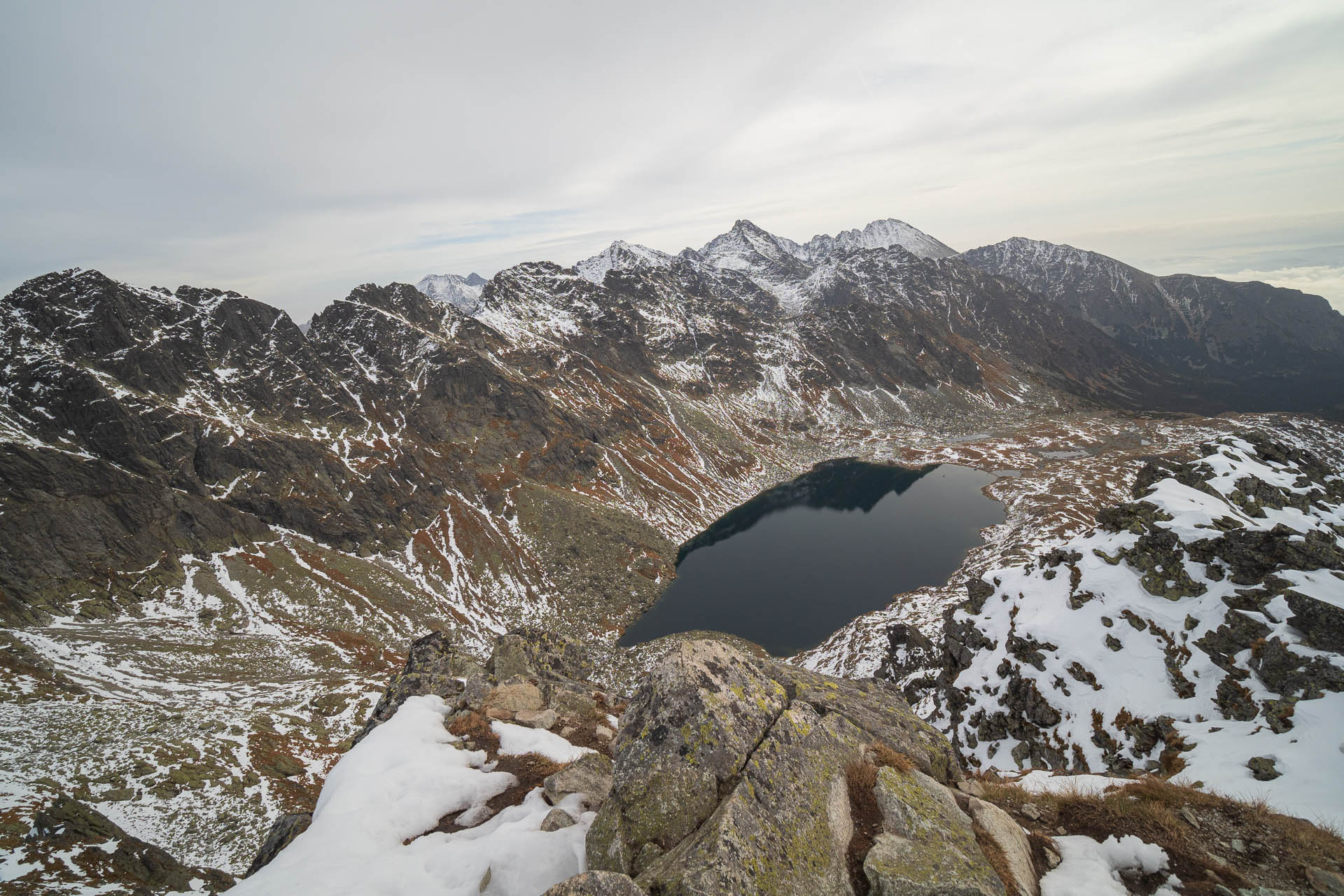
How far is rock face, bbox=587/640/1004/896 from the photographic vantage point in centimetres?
879

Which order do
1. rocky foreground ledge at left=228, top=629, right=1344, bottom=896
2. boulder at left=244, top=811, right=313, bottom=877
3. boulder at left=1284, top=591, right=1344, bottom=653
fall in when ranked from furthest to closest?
boulder at left=1284, top=591, right=1344, bottom=653 → boulder at left=244, top=811, right=313, bottom=877 → rocky foreground ledge at left=228, top=629, right=1344, bottom=896

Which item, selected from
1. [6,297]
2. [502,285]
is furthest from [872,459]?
[6,297]

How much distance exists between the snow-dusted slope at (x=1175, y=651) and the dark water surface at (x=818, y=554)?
3454 cm

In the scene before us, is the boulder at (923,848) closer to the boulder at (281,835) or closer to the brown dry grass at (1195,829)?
the brown dry grass at (1195,829)

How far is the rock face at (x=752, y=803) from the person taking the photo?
8.79m

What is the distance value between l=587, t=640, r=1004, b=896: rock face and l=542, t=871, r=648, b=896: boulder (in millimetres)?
651

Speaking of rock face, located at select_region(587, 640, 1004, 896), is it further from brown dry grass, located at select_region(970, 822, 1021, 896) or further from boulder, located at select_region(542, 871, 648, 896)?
boulder, located at select_region(542, 871, 648, 896)

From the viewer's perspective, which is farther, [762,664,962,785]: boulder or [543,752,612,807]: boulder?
[762,664,962,785]: boulder

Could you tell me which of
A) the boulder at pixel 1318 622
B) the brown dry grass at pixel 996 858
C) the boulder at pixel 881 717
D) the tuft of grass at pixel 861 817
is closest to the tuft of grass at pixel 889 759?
the tuft of grass at pixel 861 817

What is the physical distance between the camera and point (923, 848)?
9586 mm

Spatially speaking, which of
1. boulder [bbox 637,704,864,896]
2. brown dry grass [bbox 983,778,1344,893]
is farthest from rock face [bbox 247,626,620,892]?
brown dry grass [bbox 983,778,1344,893]

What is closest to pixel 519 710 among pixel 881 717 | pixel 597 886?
pixel 881 717

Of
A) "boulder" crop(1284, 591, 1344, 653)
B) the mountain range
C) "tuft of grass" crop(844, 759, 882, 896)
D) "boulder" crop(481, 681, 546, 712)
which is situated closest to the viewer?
"tuft of grass" crop(844, 759, 882, 896)

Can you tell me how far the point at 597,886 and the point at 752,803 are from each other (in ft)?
10.5
